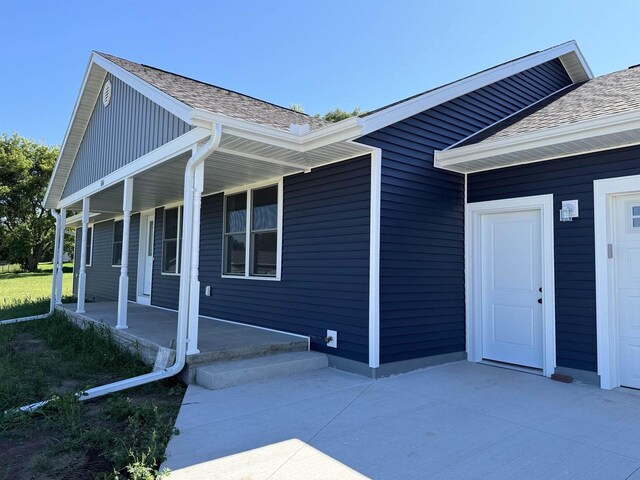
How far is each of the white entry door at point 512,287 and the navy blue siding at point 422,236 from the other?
0.33m

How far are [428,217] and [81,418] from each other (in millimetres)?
4301

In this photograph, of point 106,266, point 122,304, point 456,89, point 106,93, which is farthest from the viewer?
point 106,266

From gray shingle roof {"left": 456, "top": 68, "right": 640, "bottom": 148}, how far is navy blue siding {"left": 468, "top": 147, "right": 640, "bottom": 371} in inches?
19.1

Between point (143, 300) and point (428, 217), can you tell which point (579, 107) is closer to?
point (428, 217)

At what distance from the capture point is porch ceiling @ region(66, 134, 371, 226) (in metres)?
5.08

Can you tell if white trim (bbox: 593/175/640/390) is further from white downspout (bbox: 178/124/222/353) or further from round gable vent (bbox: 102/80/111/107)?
round gable vent (bbox: 102/80/111/107)

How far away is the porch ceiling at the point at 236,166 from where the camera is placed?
508 centimetres

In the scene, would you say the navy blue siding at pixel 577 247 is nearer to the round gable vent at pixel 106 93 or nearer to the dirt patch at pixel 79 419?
the dirt patch at pixel 79 419

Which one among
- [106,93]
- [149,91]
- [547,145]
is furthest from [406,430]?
[106,93]

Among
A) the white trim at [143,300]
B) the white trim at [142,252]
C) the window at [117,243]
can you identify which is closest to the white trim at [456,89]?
the white trim at [142,252]

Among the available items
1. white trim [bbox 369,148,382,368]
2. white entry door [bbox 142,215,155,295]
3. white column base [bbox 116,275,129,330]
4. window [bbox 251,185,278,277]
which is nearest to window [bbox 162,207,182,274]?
white entry door [bbox 142,215,155,295]

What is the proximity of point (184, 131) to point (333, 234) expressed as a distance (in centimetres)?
217

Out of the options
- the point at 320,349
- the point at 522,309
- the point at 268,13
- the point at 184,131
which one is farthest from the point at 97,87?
the point at 522,309

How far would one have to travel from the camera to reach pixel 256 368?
15.8ft
